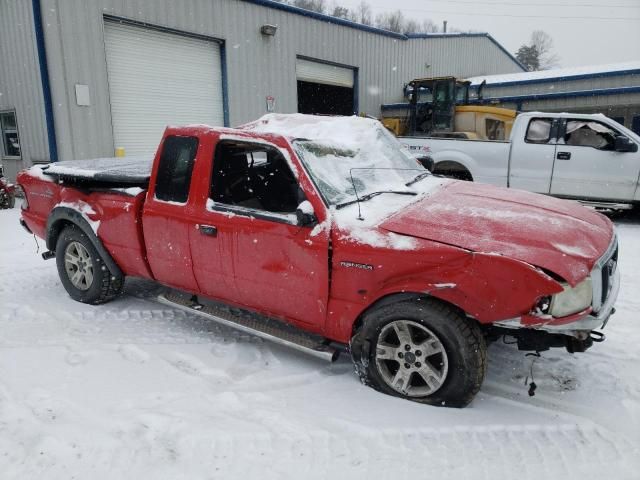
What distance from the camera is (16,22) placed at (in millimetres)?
10711

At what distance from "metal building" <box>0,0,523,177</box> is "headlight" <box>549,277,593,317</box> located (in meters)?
11.2

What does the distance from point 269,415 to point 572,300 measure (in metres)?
1.90

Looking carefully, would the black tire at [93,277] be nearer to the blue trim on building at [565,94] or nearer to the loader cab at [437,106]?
the loader cab at [437,106]

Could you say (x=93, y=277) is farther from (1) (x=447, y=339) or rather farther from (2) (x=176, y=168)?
(1) (x=447, y=339)

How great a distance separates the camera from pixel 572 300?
2625mm

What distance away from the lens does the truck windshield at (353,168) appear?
3.34 m

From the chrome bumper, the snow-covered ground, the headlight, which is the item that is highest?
the headlight

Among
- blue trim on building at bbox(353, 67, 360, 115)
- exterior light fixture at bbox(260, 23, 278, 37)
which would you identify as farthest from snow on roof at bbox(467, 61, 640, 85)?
exterior light fixture at bbox(260, 23, 278, 37)

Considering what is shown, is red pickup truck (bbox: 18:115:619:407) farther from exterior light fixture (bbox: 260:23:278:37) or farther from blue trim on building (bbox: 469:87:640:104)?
blue trim on building (bbox: 469:87:640:104)

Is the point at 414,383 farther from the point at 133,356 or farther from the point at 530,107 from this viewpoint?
the point at 530,107

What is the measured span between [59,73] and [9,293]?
7526mm

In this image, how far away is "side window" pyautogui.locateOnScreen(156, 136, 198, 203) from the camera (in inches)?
150

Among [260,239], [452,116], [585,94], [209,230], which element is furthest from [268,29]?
[260,239]

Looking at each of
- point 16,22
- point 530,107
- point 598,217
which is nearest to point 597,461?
point 598,217
